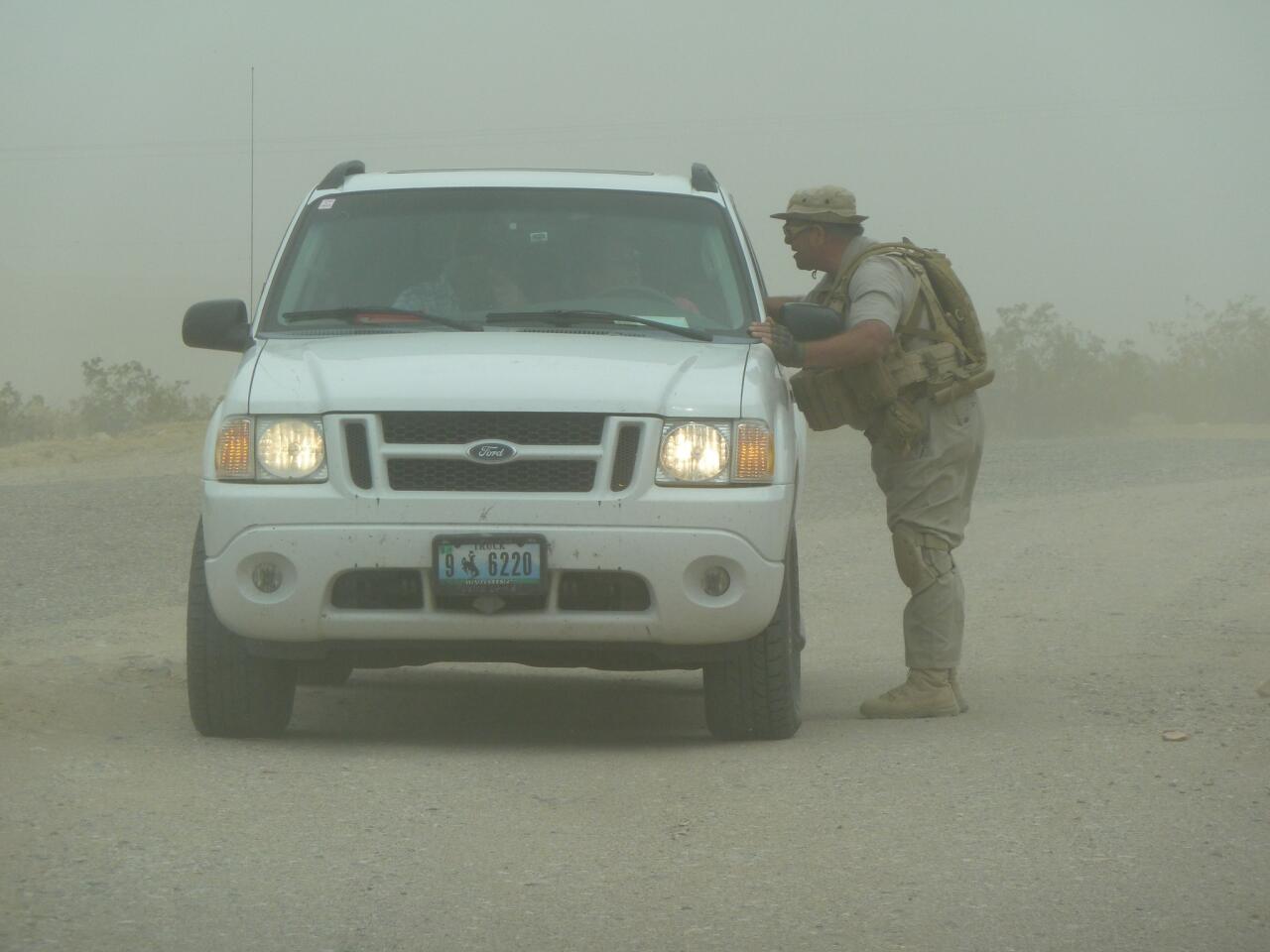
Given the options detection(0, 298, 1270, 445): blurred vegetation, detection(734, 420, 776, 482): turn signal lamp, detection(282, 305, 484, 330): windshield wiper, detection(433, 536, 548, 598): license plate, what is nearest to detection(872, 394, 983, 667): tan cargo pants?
detection(734, 420, 776, 482): turn signal lamp

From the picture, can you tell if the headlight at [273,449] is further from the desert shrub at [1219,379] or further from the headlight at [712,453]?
the desert shrub at [1219,379]

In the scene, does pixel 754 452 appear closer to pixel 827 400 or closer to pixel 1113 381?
pixel 827 400

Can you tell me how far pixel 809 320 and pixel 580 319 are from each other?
770mm

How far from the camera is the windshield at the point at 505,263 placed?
6719 mm

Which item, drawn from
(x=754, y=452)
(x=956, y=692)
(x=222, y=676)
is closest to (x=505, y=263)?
(x=754, y=452)

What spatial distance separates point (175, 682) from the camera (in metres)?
7.86

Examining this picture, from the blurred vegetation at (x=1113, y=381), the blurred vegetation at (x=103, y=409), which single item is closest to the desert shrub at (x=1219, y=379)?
the blurred vegetation at (x=1113, y=381)

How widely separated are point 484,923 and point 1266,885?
1725 millimetres

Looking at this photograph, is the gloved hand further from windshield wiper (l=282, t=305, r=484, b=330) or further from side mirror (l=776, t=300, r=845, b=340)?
windshield wiper (l=282, t=305, r=484, b=330)

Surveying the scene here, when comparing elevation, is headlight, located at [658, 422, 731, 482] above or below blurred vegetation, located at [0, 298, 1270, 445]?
above

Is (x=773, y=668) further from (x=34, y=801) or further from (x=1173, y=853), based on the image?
(x=34, y=801)

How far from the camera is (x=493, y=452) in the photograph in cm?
568

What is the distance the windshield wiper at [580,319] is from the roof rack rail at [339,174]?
3.66 ft

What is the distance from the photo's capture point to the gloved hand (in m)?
6.55
